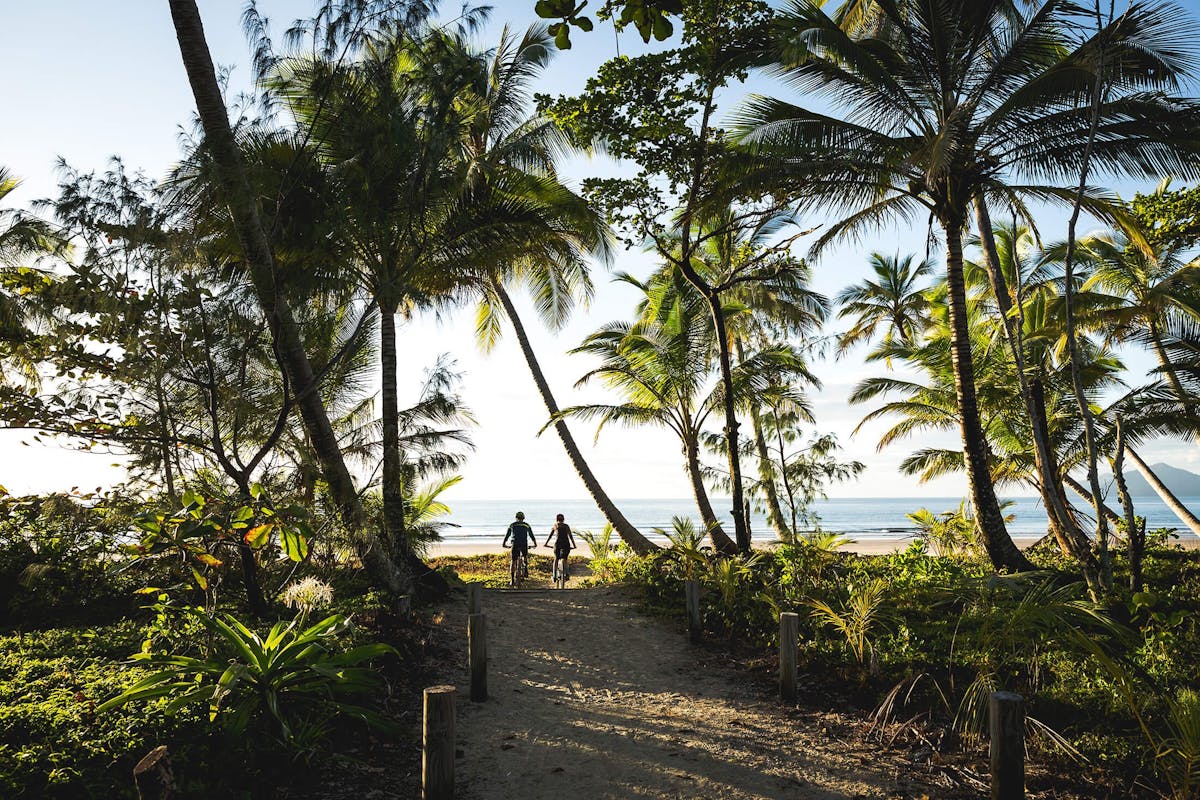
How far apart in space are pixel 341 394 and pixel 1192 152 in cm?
1449

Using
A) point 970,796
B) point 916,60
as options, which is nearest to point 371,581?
point 970,796

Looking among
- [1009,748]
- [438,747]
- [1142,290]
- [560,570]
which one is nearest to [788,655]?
[1009,748]

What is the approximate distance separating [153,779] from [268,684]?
1.64 meters

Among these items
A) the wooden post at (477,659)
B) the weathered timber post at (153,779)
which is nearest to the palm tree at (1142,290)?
the wooden post at (477,659)

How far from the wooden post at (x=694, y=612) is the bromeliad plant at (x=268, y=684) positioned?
4340 millimetres

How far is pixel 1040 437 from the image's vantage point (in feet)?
27.8

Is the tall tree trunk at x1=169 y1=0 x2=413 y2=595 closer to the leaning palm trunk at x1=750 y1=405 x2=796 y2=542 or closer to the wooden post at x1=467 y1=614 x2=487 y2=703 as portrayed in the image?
the wooden post at x1=467 y1=614 x2=487 y2=703

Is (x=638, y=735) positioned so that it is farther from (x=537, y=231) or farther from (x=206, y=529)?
(x=537, y=231)

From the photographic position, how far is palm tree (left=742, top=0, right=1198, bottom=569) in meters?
9.33

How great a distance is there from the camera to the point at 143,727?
14.1ft

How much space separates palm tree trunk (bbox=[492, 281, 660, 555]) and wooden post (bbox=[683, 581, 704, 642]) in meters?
6.97

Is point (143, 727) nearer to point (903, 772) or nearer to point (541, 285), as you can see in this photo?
point (903, 772)

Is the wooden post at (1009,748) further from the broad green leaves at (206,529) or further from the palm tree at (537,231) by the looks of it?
the palm tree at (537,231)

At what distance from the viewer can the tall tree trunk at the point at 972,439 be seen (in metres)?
10.0
